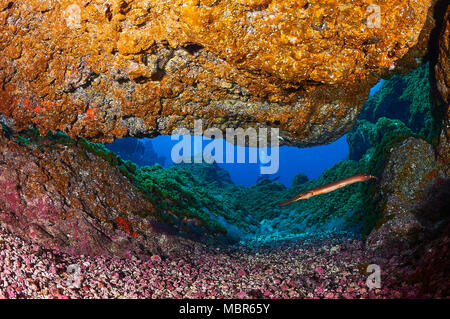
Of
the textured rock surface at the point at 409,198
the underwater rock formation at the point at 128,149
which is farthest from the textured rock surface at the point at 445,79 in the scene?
the underwater rock formation at the point at 128,149

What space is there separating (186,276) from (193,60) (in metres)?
Result: 4.48

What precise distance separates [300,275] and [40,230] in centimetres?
519

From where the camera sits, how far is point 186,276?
16.5ft

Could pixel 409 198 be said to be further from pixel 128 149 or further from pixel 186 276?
pixel 128 149

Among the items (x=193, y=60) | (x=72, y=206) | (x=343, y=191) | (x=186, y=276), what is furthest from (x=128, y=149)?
(x=186, y=276)

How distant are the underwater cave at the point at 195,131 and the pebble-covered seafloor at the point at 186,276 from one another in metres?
0.03

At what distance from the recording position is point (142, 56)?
510cm

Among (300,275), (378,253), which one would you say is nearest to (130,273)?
(300,275)

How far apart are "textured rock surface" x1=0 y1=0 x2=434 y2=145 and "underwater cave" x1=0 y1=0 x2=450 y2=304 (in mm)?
30

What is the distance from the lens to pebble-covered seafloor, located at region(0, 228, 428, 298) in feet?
12.6

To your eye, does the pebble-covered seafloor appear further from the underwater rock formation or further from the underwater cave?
the underwater rock formation

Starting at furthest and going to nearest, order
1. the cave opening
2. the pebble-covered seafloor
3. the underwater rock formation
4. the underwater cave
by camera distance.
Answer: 1. the underwater rock formation
2. the cave opening
3. the underwater cave
4. the pebble-covered seafloor

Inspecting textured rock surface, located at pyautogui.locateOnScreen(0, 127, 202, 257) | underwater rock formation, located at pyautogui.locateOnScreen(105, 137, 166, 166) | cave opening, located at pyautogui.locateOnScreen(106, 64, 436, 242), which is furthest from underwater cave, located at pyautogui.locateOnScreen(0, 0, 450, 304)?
underwater rock formation, located at pyautogui.locateOnScreen(105, 137, 166, 166)
